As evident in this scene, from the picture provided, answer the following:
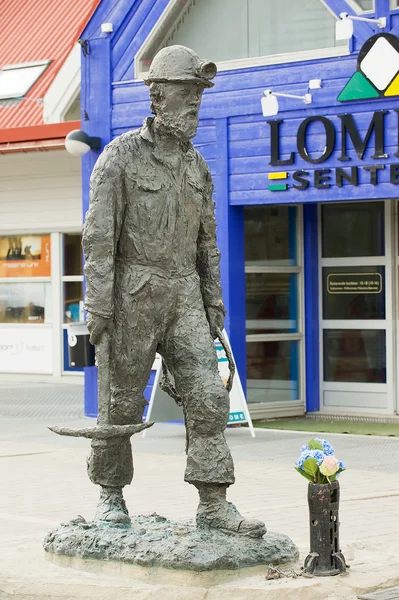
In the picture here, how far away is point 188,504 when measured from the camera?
30.2 ft

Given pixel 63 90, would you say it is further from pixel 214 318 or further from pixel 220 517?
pixel 220 517

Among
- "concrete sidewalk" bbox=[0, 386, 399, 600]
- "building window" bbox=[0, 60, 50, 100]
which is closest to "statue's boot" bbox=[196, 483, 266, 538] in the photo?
"concrete sidewalk" bbox=[0, 386, 399, 600]

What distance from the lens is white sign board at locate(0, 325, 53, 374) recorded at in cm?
2094

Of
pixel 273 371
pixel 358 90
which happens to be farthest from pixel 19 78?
pixel 358 90

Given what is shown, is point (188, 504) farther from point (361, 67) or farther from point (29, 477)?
point (361, 67)

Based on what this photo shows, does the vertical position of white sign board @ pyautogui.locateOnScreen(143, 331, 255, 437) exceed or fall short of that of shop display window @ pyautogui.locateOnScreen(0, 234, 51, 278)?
it falls short

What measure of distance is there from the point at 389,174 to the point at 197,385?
627 centimetres

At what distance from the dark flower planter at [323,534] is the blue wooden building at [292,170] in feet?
21.2

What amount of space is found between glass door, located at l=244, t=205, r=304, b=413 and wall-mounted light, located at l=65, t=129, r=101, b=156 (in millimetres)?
1887

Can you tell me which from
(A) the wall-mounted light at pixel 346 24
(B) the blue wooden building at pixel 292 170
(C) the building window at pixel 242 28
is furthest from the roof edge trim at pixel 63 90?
(A) the wall-mounted light at pixel 346 24

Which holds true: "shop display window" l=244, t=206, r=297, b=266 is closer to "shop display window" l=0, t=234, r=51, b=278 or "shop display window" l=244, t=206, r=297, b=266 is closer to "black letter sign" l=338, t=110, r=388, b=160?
"black letter sign" l=338, t=110, r=388, b=160

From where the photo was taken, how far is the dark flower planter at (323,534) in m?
6.38

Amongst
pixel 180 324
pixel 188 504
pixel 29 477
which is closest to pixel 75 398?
pixel 29 477

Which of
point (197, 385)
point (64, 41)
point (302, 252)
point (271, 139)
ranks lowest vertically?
point (197, 385)
